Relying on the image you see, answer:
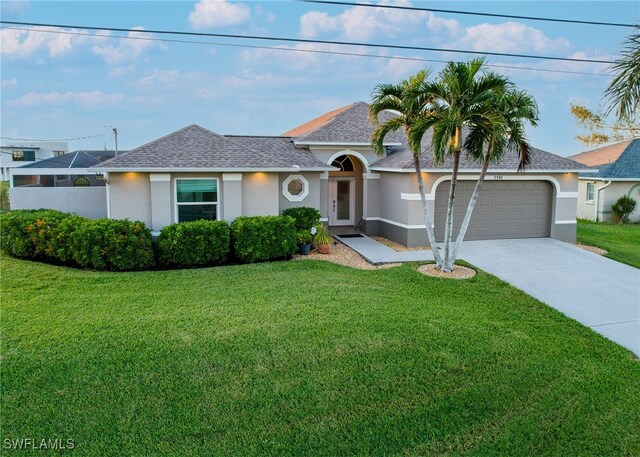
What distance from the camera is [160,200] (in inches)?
575

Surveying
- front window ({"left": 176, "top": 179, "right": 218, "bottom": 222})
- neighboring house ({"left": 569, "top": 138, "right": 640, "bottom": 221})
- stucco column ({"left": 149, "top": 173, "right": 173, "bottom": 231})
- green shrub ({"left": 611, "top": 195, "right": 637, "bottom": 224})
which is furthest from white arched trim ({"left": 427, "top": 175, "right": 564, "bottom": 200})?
neighboring house ({"left": 569, "top": 138, "right": 640, "bottom": 221})

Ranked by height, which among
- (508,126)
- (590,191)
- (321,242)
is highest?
(508,126)

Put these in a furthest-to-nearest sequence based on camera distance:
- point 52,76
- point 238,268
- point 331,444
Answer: point 52,76 → point 238,268 → point 331,444

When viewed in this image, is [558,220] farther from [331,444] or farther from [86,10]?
[86,10]

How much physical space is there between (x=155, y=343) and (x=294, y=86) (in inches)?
800

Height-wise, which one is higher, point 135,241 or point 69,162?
point 69,162

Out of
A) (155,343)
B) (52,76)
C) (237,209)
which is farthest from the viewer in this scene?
(52,76)

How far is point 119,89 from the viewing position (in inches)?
973

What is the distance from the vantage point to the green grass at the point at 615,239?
14.8 metres

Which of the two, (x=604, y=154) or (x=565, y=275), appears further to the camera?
(x=604, y=154)

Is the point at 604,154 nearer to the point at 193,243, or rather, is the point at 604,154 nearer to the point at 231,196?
the point at 231,196

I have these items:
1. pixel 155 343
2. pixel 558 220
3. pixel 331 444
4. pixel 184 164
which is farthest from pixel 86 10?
pixel 558 220

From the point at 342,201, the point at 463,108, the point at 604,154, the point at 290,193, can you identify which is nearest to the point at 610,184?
the point at 604,154

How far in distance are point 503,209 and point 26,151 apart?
47.5m
